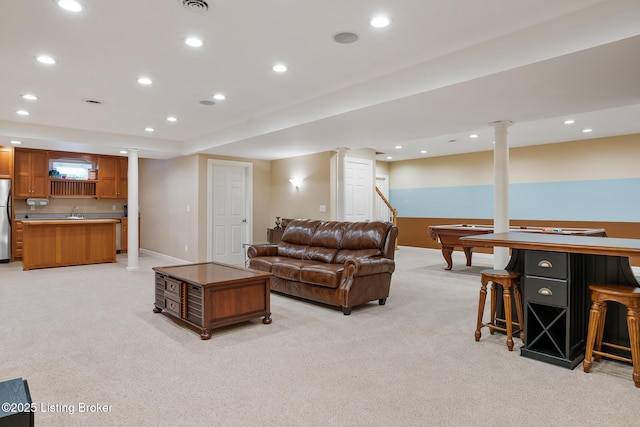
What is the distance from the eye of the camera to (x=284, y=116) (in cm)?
537

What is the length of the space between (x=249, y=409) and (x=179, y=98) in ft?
13.1

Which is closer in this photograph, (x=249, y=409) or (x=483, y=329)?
(x=249, y=409)

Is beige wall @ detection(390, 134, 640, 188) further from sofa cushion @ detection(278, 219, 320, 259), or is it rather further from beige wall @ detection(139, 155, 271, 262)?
sofa cushion @ detection(278, 219, 320, 259)

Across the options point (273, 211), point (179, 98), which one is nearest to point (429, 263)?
point (273, 211)

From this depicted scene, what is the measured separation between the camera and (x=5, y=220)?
7.95 m

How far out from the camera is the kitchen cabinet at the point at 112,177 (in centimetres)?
927

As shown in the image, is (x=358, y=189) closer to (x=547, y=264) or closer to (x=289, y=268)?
(x=289, y=268)

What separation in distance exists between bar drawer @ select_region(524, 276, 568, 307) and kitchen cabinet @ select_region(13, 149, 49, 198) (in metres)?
9.64

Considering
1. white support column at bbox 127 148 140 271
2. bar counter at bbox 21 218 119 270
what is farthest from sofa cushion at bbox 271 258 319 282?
bar counter at bbox 21 218 119 270

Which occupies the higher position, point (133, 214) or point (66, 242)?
point (133, 214)

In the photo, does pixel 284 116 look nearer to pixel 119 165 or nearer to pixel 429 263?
pixel 429 263

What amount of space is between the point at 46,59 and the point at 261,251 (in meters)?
3.25

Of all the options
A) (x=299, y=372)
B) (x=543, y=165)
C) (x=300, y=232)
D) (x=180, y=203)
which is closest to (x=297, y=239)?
(x=300, y=232)

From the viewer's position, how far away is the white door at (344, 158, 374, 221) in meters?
8.13
